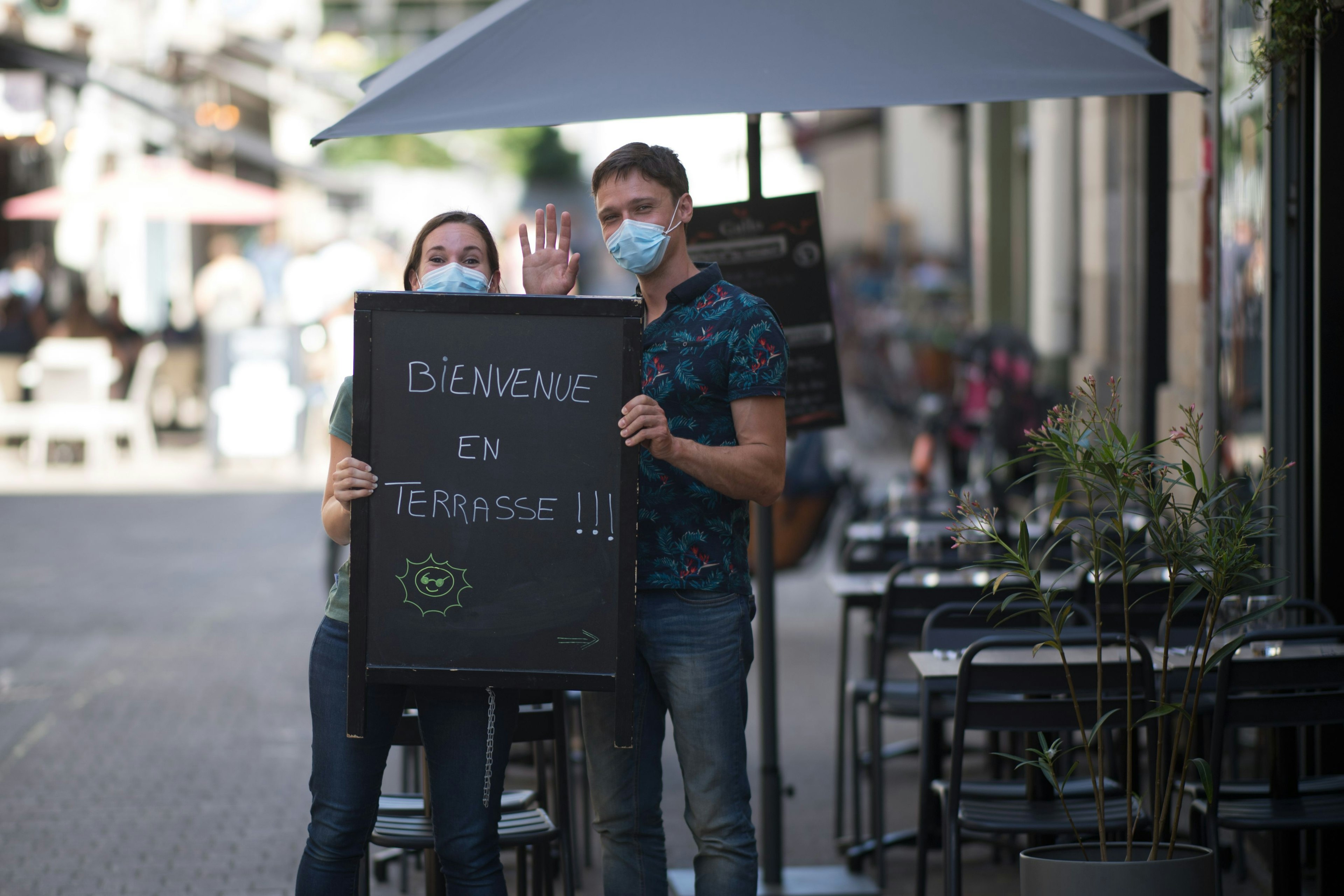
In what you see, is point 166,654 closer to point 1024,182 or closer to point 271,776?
point 271,776

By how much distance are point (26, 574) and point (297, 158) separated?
79.6ft

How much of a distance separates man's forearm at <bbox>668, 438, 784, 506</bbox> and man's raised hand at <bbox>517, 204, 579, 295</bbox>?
534mm

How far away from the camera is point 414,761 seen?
4984mm

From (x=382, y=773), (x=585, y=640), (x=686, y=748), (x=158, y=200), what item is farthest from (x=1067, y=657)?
(x=158, y=200)

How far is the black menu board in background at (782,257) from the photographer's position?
204 inches

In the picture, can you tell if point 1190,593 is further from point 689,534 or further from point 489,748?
point 489,748

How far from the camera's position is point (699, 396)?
134 inches

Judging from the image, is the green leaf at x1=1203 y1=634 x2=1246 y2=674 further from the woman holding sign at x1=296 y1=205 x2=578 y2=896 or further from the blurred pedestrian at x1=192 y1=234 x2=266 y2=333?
the blurred pedestrian at x1=192 y1=234 x2=266 y2=333

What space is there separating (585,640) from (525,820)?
33.0 inches

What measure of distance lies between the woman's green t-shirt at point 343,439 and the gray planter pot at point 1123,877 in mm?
1580

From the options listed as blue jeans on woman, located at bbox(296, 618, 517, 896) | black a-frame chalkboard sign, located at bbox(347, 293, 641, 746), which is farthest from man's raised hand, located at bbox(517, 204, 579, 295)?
blue jeans on woman, located at bbox(296, 618, 517, 896)

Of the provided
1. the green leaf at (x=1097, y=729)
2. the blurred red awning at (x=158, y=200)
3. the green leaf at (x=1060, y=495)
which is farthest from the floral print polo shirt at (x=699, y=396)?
the blurred red awning at (x=158, y=200)

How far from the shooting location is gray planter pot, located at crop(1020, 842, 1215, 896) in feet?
10.8

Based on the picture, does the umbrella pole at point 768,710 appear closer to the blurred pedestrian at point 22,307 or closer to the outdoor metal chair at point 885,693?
the outdoor metal chair at point 885,693
